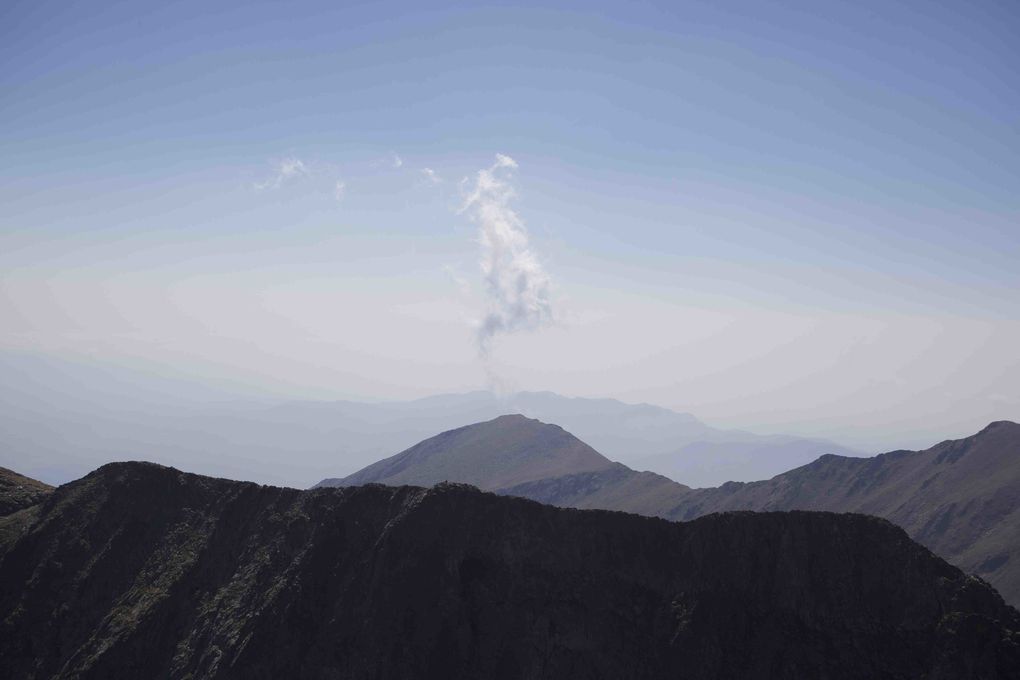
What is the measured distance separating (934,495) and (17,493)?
157 metres

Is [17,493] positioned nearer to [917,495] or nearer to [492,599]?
[492,599]

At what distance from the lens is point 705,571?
201ft

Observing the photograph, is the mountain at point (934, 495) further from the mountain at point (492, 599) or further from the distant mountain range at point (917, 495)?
the mountain at point (492, 599)

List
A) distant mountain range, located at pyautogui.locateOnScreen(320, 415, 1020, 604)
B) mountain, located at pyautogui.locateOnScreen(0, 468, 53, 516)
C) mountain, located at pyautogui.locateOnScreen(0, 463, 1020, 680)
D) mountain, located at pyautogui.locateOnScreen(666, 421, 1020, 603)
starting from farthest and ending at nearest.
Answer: distant mountain range, located at pyautogui.locateOnScreen(320, 415, 1020, 604) → mountain, located at pyautogui.locateOnScreen(666, 421, 1020, 603) → mountain, located at pyautogui.locateOnScreen(0, 468, 53, 516) → mountain, located at pyautogui.locateOnScreen(0, 463, 1020, 680)

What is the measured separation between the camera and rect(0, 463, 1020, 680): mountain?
57.1m

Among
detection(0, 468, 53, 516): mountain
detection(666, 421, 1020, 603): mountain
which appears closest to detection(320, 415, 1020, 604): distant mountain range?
detection(666, 421, 1020, 603): mountain

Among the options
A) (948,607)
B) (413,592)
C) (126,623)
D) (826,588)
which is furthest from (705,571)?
(126,623)

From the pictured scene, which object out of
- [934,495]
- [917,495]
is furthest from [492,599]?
[917,495]

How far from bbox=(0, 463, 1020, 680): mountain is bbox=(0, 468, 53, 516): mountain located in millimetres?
11624

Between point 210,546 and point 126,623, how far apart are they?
800 cm

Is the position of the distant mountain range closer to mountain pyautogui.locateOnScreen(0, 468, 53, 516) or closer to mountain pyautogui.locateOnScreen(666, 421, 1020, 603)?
mountain pyautogui.locateOnScreen(666, 421, 1020, 603)

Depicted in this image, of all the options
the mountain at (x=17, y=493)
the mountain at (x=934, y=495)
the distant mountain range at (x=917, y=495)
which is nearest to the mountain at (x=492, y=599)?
the mountain at (x=17, y=493)

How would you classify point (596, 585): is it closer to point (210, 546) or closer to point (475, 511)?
→ point (475, 511)

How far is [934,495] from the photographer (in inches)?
6599
